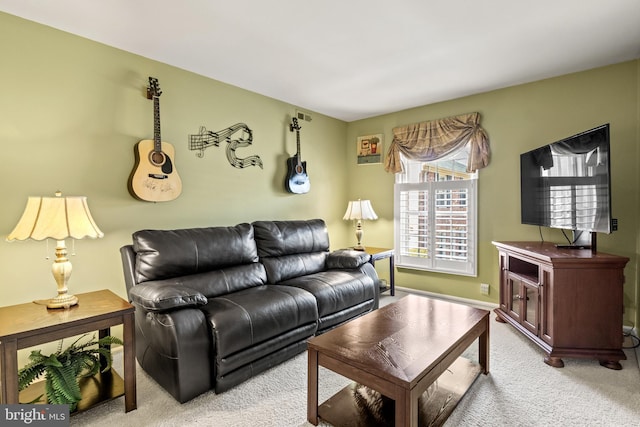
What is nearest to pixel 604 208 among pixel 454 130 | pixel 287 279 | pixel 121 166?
pixel 454 130

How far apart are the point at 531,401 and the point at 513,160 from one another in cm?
246

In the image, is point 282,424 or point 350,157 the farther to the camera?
point 350,157

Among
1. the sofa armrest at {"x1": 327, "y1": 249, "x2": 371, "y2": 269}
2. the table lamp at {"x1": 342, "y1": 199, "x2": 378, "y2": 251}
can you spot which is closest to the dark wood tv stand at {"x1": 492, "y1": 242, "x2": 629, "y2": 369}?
the sofa armrest at {"x1": 327, "y1": 249, "x2": 371, "y2": 269}

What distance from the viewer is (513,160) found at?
346cm

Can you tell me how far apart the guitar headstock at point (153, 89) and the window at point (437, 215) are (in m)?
3.01

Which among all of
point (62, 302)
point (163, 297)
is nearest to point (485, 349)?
point (163, 297)

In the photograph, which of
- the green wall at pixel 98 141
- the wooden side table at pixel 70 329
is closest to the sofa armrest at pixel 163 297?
the wooden side table at pixel 70 329

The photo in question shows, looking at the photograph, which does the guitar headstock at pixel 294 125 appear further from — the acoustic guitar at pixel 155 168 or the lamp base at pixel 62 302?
the lamp base at pixel 62 302

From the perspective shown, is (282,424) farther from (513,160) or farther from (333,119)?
(333,119)

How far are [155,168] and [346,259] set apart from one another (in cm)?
202

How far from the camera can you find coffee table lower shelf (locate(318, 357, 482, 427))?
1.68 metres

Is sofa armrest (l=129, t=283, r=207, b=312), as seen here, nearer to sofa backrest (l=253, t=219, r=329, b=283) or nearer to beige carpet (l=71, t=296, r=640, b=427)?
beige carpet (l=71, t=296, r=640, b=427)

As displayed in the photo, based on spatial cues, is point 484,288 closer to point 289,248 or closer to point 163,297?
point 289,248

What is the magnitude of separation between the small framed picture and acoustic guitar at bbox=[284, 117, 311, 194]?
1.05m
